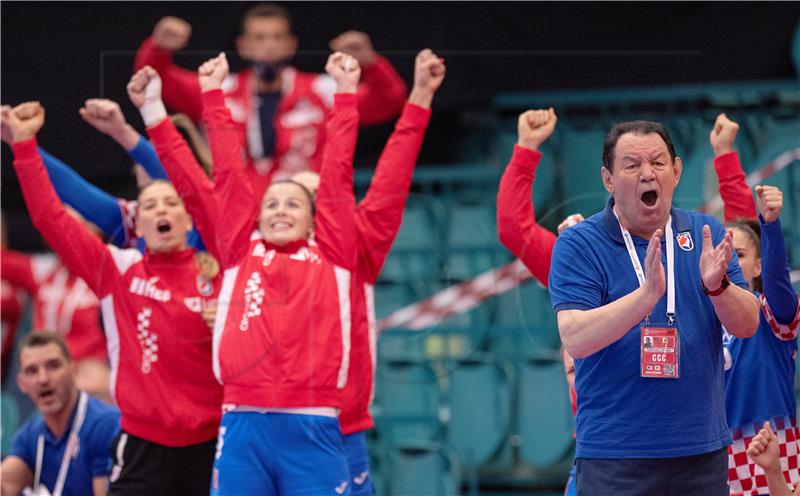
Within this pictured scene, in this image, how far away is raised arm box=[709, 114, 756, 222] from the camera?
405 cm

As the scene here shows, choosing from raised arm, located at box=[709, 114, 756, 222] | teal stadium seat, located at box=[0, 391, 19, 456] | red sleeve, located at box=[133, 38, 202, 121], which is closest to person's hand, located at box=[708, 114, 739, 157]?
raised arm, located at box=[709, 114, 756, 222]

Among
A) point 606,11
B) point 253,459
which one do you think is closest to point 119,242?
point 253,459

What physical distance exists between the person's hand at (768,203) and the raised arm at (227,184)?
164 cm

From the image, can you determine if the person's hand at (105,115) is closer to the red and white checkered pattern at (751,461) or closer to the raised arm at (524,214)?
the raised arm at (524,214)

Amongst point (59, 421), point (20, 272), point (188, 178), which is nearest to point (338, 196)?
point (188, 178)

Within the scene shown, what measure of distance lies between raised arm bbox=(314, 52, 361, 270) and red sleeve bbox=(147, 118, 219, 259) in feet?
1.27

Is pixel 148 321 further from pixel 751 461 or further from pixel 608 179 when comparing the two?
pixel 751 461

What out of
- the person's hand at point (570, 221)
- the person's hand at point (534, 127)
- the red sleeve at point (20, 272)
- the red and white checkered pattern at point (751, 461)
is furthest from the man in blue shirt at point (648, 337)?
the red sleeve at point (20, 272)

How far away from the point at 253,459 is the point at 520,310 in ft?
5.93

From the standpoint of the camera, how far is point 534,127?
13.5 ft

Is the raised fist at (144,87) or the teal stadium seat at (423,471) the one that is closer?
the raised fist at (144,87)

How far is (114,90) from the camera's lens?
4582 millimetres

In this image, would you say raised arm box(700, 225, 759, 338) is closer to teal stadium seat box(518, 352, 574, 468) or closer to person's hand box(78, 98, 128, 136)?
teal stadium seat box(518, 352, 574, 468)

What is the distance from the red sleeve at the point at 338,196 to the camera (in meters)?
4.06
